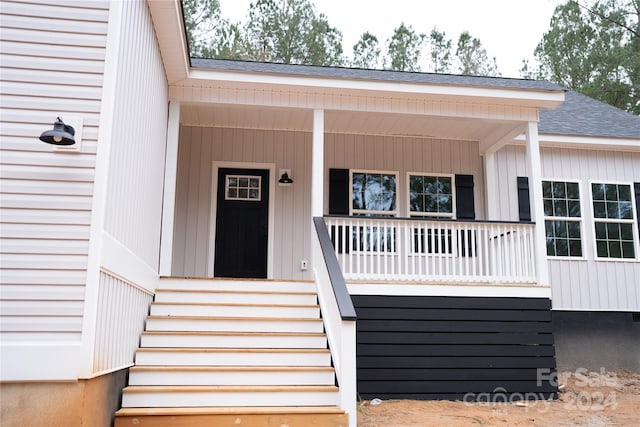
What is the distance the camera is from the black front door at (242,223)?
699cm

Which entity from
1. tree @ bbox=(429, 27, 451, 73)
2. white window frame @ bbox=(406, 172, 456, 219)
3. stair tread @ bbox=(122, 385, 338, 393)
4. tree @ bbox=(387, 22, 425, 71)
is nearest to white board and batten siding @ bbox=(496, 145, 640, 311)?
white window frame @ bbox=(406, 172, 456, 219)

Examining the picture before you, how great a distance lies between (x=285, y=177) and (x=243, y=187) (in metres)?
0.59

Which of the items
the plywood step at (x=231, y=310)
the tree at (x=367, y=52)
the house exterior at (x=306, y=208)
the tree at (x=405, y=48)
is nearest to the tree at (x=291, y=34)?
the tree at (x=367, y=52)

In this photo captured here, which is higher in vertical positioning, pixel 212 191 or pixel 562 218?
pixel 212 191

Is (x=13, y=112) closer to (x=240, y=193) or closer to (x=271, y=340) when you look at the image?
(x=271, y=340)

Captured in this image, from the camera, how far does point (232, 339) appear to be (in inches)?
181

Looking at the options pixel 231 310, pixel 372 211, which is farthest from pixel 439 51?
pixel 231 310

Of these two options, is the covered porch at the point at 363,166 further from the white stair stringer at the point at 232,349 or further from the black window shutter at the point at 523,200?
the white stair stringer at the point at 232,349

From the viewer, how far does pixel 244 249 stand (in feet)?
23.1

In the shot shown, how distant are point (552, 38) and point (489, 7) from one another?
8.21m

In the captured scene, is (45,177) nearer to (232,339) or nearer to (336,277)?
(232,339)

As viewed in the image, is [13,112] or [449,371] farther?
[449,371]

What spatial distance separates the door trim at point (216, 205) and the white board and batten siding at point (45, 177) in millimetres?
3807

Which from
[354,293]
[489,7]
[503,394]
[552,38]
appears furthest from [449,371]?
[489,7]
